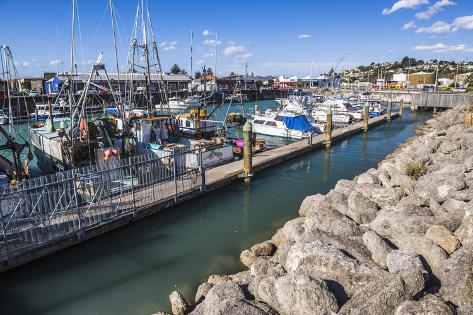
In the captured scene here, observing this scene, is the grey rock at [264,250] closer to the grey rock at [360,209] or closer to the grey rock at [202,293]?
the grey rock at [202,293]

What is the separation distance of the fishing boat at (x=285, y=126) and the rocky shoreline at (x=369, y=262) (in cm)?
2377

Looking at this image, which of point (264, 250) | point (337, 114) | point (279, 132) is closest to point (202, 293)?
point (264, 250)

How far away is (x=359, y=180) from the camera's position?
17609 millimetres

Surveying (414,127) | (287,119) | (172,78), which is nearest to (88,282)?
(287,119)

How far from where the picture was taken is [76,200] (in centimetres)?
1251

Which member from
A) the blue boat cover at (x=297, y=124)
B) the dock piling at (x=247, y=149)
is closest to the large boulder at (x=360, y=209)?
the dock piling at (x=247, y=149)

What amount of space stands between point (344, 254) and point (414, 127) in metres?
47.5

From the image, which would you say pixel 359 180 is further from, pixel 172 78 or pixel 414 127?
pixel 172 78

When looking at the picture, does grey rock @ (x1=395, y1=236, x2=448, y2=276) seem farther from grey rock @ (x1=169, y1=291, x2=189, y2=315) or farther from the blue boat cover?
the blue boat cover

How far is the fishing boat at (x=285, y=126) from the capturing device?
1531 inches

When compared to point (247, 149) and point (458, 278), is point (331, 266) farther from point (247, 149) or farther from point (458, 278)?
point (247, 149)

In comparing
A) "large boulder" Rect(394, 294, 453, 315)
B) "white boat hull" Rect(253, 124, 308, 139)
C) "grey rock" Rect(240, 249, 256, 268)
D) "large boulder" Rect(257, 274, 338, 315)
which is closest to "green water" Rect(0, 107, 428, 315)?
"grey rock" Rect(240, 249, 256, 268)

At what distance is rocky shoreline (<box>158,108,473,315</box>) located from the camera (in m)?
6.98

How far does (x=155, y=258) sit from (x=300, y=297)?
7479 millimetres
